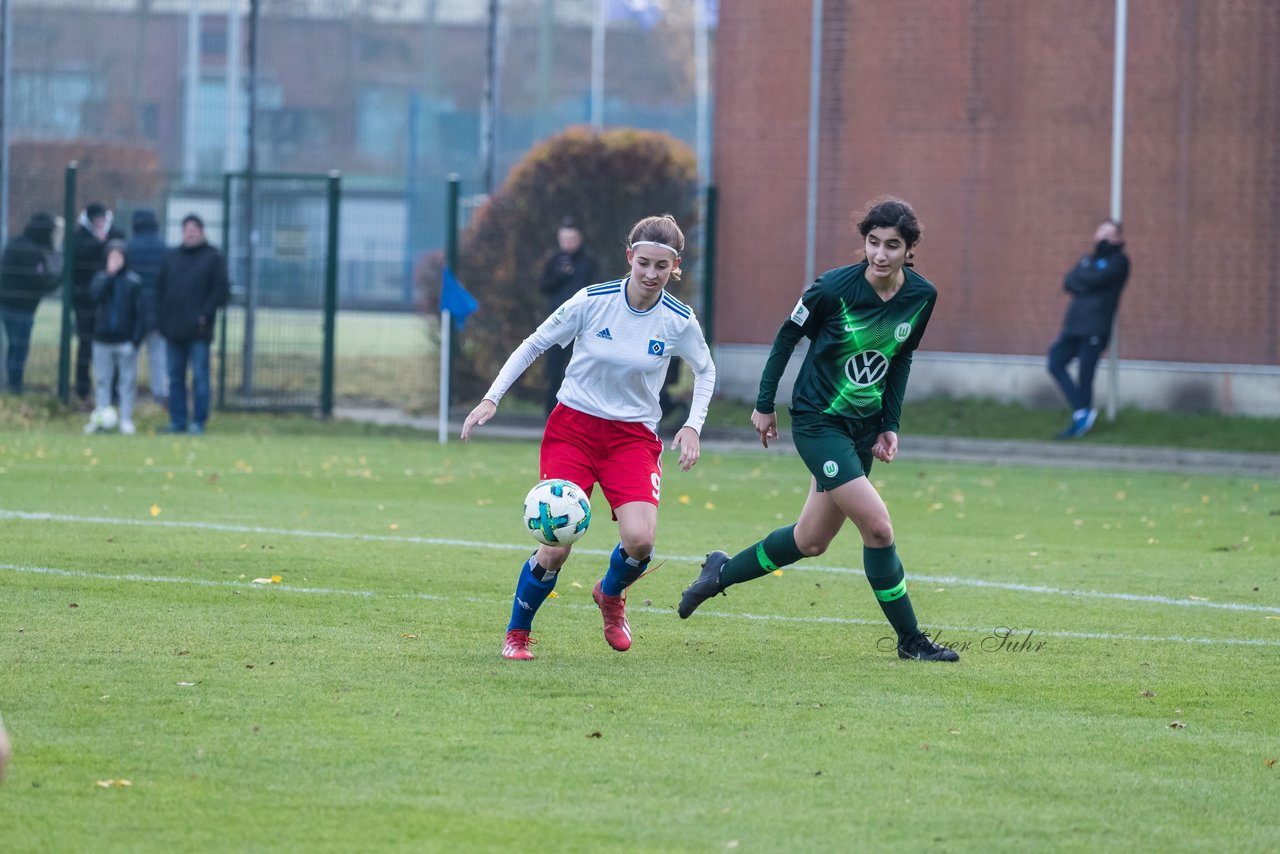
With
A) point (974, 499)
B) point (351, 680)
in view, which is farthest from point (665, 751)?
point (974, 499)

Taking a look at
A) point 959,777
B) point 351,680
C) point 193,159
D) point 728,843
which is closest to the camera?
point 728,843

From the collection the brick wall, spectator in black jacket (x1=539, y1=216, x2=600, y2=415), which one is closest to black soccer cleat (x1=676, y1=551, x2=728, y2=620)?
spectator in black jacket (x1=539, y1=216, x2=600, y2=415)

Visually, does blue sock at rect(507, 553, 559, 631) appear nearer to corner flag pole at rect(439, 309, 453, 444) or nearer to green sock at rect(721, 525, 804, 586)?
green sock at rect(721, 525, 804, 586)

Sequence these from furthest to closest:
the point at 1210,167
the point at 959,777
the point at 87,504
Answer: the point at 1210,167 → the point at 87,504 → the point at 959,777

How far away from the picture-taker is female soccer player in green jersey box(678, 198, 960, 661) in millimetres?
7461

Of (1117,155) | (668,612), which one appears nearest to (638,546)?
(668,612)

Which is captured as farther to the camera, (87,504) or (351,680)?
(87,504)

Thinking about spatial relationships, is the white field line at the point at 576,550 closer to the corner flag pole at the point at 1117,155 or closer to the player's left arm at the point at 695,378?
the player's left arm at the point at 695,378

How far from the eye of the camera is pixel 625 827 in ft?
16.1

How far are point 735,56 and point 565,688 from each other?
17.1 metres

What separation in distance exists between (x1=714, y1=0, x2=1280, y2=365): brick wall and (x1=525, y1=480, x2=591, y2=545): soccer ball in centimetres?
1497

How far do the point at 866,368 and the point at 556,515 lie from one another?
1.45 m

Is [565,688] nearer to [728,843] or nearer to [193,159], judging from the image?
[728,843]

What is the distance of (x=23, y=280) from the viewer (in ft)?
69.5
